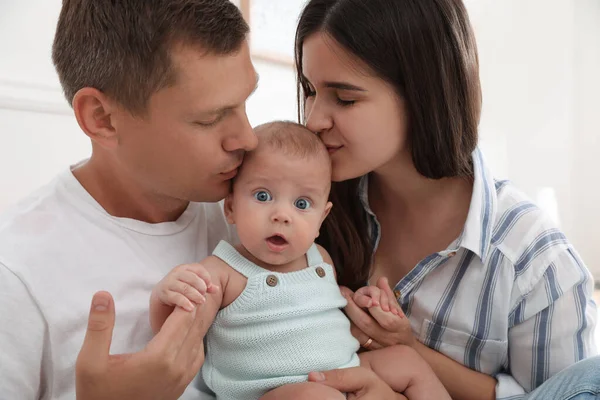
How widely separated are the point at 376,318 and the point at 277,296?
0.90 feet

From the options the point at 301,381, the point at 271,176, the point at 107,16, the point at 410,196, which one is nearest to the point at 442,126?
the point at 410,196

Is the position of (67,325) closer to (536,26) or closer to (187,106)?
(187,106)

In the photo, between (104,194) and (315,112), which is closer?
(104,194)

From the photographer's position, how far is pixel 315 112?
55.8 inches

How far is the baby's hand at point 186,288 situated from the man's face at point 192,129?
0.85ft

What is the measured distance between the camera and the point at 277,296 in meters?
1.21

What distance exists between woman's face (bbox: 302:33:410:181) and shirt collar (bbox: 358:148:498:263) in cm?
24

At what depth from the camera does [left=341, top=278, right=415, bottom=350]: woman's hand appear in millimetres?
1354

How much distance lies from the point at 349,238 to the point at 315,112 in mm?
354

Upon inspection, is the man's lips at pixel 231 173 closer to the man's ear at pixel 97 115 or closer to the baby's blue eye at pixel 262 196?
the baby's blue eye at pixel 262 196

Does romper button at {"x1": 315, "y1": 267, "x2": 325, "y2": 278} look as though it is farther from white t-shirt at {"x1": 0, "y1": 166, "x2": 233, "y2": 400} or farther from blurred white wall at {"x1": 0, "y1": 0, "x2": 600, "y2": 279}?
blurred white wall at {"x1": 0, "y1": 0, "x2": 600, "y2": 279}

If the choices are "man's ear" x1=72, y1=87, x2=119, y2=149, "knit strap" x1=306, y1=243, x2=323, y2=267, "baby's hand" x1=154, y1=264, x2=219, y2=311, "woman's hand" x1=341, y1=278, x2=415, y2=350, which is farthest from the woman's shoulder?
"man's ear" x1=72, y1=87, x2=119, y2=149

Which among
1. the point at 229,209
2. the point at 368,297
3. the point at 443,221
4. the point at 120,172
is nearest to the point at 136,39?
the point at 120,172

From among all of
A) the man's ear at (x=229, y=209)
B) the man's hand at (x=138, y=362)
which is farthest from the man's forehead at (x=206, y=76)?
the man's hand at (x=138, y=362)
